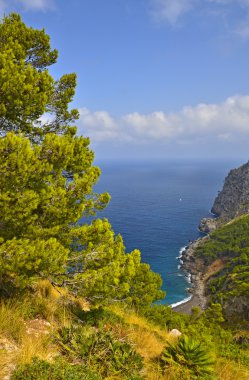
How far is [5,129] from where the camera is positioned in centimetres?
1016

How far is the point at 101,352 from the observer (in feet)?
23.5

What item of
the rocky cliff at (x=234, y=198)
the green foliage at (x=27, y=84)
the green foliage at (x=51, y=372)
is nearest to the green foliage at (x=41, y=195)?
the green foliage at (x=27, y=84)

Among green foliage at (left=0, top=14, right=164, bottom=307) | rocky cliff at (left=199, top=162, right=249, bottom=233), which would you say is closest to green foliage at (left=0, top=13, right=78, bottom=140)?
green foliage at (left=0, top=14, right=164, bottom=307)

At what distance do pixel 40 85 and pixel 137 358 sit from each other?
8638mm

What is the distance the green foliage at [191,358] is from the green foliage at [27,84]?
8.13 m

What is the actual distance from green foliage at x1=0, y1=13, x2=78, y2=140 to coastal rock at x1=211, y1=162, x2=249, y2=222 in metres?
165

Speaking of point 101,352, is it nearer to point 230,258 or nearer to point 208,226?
point 230,258

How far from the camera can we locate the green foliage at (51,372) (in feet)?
19.0

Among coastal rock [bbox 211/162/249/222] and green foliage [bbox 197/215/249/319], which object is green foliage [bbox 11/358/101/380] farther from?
coastal rock [bbox 211/162/249/222]

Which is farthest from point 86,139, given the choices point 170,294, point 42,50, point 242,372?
point 170,294

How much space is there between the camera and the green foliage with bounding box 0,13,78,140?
28.7 ft

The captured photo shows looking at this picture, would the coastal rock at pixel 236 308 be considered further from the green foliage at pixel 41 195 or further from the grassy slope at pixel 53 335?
the green foliage at pixel 41 195

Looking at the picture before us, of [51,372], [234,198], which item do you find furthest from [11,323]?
[234,198]

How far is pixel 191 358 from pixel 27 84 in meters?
8.90
